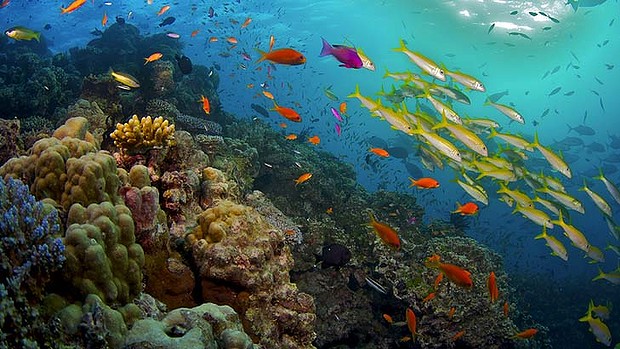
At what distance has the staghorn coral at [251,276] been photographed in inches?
152

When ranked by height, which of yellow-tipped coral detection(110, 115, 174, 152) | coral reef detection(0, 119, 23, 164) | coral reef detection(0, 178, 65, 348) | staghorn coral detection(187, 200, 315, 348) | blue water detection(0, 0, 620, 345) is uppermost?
coral reef detection(0, 178, 65, 348)

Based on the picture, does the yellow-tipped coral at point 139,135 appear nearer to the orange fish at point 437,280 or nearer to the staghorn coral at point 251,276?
the staghorn coral at point 251,276

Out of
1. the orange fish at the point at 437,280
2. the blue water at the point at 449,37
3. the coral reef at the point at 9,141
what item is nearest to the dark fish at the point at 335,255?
the orange fish at the point at 437,280

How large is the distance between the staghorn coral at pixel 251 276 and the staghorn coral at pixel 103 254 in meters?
0.92

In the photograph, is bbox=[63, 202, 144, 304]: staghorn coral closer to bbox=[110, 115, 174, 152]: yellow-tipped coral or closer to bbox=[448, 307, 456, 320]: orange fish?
bbox=[110, 115, 174, 152]: yellow-tipped coral

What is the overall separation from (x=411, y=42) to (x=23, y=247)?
61.7 m

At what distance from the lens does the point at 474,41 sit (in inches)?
1928

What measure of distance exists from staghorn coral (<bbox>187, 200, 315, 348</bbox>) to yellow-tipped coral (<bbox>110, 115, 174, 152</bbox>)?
1.47 m

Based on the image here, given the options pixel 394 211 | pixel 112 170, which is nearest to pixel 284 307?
pixel 112 170

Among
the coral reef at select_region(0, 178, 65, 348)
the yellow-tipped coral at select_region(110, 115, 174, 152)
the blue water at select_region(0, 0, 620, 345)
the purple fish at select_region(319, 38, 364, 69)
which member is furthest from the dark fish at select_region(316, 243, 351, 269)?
the blue water at select_region(0, 0, 620, 345)

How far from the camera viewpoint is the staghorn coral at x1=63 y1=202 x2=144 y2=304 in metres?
2.54

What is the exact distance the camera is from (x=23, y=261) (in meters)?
2.12

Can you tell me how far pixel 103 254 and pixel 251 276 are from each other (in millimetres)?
1626

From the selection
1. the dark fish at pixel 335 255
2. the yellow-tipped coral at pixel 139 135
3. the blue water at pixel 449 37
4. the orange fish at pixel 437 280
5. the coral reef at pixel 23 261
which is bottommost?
the blue water at pixel 449 37
